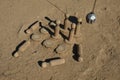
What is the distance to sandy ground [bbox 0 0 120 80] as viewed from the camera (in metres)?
8.85

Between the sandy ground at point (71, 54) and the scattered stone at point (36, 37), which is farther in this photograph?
the scattered stone at point (36, 37)

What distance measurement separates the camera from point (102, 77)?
28.9 feet

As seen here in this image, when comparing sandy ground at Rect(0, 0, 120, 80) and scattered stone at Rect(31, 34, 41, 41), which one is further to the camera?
scattered stone at Rect(31, 34, 41, 41)

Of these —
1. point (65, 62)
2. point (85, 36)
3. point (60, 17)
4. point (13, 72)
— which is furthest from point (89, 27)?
point (13, 72)

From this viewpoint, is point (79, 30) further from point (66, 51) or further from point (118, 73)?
point (118, 73)

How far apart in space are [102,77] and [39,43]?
9.48ft

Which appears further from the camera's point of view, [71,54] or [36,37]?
[36,37]

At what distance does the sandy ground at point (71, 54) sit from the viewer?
8.85 metres

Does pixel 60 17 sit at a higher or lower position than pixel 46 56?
higher

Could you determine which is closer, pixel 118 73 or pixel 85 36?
pixel 118 73

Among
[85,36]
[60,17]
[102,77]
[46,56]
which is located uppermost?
[60,17]

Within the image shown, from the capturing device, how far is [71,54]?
9.55 meters

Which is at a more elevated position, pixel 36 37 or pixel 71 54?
pixel 36 37

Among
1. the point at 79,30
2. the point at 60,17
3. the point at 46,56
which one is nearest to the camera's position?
the point at 46,56
